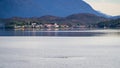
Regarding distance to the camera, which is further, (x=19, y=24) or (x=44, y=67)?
(x=19, y=24)

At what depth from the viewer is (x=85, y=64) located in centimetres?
2359

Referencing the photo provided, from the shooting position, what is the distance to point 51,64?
23.5 metres

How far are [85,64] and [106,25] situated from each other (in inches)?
6670

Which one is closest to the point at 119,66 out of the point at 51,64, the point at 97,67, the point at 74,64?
the point at 97,67

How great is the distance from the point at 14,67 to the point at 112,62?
285 inches

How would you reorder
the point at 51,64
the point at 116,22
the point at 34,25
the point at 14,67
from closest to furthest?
the point at 14,67, the point at 51,64, the point at 116,22, the point at 34,25

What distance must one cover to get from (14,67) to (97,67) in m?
5.40

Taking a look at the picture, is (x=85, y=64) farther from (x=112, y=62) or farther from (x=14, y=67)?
(x=14, y=67)

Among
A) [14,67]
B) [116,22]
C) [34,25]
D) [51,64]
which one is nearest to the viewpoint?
[14,67]

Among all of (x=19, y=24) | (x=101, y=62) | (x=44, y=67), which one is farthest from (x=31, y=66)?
(x=19, y=24)

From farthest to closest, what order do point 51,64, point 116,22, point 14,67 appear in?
point 116,22
point 51,64
point 14,67

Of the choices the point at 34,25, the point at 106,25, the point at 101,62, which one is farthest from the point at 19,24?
the point at 101,62

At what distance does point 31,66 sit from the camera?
2286cm

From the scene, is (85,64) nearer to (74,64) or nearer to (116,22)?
(74,64)
